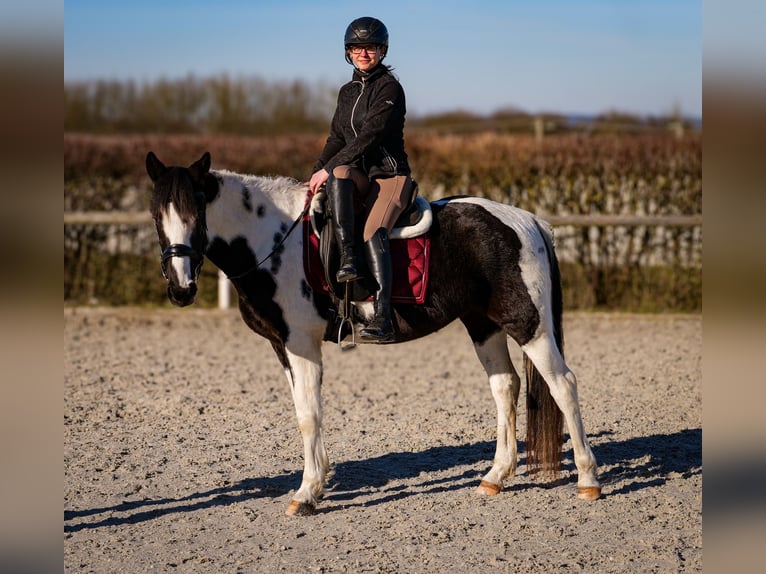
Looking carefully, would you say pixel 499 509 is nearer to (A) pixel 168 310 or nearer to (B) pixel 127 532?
(B) pixel 127 532

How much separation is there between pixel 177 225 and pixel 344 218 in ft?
3.02

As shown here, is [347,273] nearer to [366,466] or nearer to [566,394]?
[566,394]

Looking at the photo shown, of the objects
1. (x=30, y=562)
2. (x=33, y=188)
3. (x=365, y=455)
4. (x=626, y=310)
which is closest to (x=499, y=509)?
(x=365, y=455)

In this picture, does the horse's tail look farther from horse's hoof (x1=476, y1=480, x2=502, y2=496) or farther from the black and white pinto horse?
horse's hoof (x1=476, y1=480, x2=502, y2=496)

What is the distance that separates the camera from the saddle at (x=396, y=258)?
5008 mm

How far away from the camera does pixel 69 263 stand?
1235 centimetres

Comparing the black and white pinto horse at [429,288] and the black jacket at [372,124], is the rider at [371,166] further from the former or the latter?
the black and white pinto horse at [429,288]

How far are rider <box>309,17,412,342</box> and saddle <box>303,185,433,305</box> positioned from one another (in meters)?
0.10

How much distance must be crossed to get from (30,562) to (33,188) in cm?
94

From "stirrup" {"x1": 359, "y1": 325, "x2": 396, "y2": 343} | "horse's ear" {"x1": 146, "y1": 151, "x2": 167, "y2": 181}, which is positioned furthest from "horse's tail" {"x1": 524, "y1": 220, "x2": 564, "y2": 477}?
"horse's ear" {"x1": 146, "y1": 151, "x2": 167, "y2": 181}

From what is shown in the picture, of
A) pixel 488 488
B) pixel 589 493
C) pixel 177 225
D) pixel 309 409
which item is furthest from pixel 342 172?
pixel 589 493

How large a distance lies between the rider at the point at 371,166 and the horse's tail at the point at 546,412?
39.4 inches

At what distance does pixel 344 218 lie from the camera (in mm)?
4840

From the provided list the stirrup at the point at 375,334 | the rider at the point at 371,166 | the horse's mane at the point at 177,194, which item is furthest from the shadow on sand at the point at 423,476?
the horse's mane at the point at 177,194
